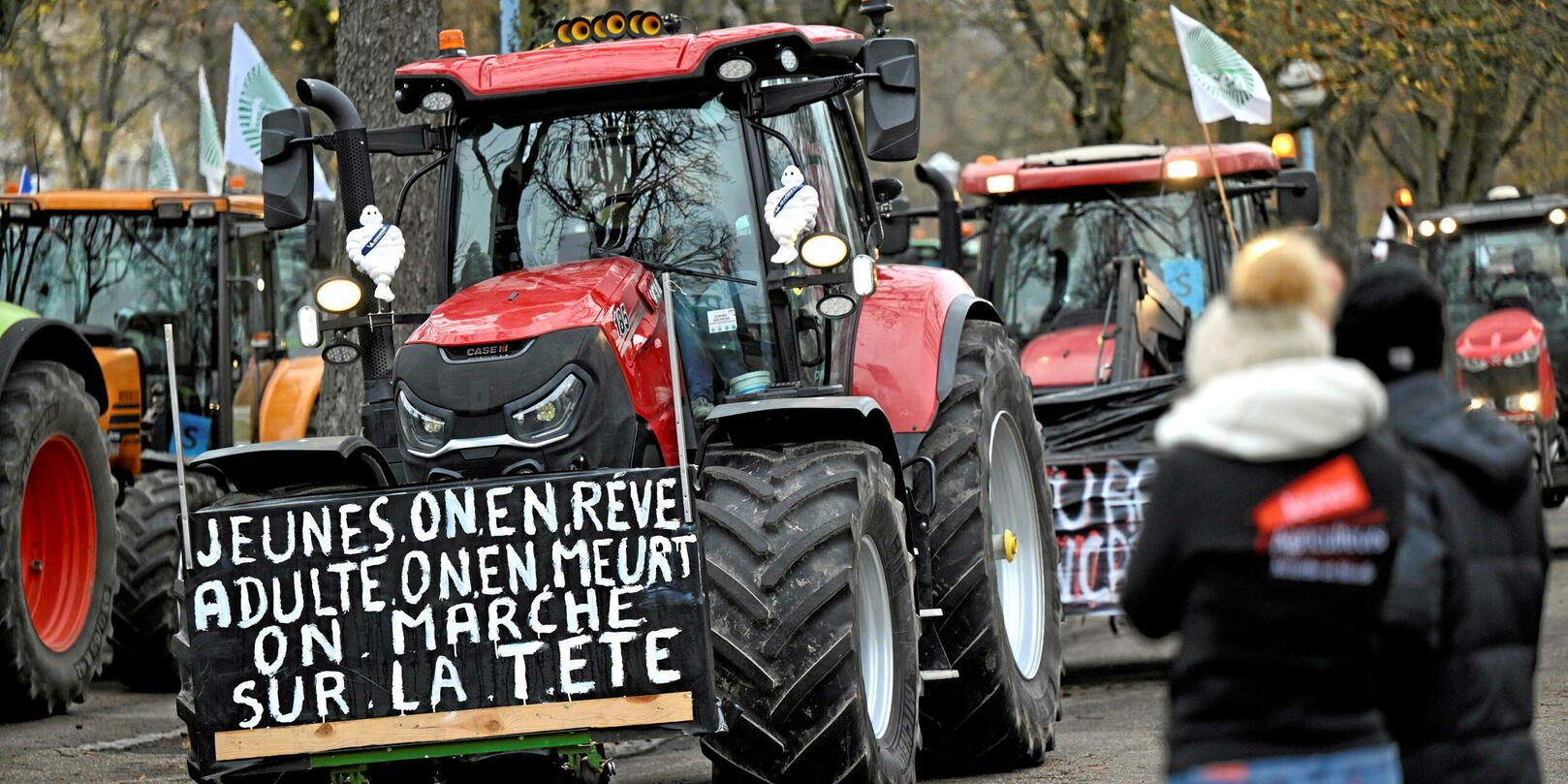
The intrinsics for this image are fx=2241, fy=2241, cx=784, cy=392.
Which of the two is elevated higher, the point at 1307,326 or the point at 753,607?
the point at 1307,326

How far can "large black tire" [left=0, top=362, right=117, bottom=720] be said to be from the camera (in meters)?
10.1

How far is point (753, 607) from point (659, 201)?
5.82 ft

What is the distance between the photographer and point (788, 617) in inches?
256

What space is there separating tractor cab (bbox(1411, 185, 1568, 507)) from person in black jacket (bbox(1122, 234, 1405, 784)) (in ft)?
46.9

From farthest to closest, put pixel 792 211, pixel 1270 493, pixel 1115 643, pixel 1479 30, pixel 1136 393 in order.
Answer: pixel 1479 30 < pixel 1115 643 < pixel 1136 393 < pixel 792 211 < pixel 1270 493

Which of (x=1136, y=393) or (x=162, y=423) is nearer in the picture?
(x=1136, y=393)

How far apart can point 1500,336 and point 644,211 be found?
11.4m

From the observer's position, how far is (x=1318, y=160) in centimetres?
4009

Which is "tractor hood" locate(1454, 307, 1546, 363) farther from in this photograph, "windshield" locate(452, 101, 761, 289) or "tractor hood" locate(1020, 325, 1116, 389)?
"windshield" locate(452, 101, 761, 289)

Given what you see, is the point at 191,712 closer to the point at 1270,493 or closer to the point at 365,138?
the point at 365,138

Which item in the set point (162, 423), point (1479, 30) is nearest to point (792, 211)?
point (162, 423)

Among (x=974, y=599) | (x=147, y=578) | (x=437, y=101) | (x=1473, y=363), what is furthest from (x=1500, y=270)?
(x=437, y=101)

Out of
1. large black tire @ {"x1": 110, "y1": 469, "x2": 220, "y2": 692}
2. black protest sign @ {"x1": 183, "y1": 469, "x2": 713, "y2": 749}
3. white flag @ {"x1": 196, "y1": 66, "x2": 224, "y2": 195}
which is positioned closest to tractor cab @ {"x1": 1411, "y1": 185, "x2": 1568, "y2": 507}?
white flag @ {"x1": 196, "y1": 66, "x2": 224, "y2": 195}

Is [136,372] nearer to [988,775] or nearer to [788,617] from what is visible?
[988,775]
